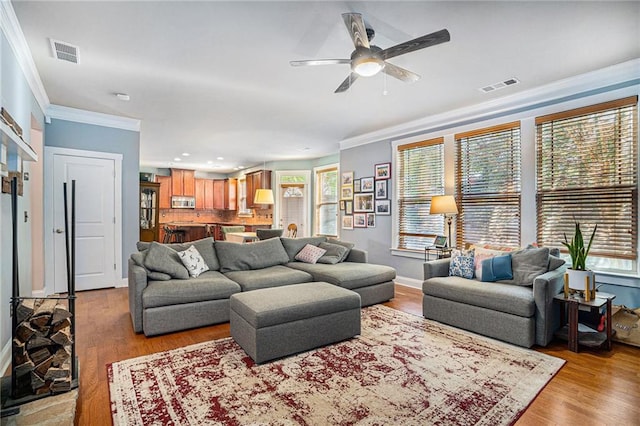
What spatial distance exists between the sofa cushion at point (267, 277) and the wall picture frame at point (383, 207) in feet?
7.31

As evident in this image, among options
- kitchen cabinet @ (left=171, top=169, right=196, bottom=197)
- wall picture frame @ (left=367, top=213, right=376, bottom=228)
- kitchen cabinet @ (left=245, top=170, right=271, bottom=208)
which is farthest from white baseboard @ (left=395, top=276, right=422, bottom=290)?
kitchen cabinet @ (left=171, top=169, right=196, bottom=197)

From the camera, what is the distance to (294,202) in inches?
354

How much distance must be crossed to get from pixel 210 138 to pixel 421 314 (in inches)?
198

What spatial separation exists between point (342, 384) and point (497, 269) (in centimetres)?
223

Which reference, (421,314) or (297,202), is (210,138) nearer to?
(297,202)

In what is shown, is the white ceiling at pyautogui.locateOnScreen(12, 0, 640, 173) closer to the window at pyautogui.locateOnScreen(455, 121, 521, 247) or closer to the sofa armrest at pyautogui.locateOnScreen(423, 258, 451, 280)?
the window at pyautogui.locateOnScreen(455, 121, 521, 247)

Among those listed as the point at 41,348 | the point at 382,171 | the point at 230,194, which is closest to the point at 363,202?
the point at 382,171

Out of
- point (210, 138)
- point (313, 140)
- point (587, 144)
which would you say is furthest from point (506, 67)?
point (210, 138)

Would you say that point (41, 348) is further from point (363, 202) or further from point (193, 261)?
point (363, 202)

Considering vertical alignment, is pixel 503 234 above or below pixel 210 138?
below

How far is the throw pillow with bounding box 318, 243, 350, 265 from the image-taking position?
4730 millimetres

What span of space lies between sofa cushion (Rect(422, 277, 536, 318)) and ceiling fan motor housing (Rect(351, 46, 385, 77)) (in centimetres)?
233

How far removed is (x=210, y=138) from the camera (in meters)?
6.46

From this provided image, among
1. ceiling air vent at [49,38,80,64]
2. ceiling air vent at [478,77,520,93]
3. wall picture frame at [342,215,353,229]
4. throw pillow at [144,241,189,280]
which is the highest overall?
ceiling air vent at [49,38,80,64]
